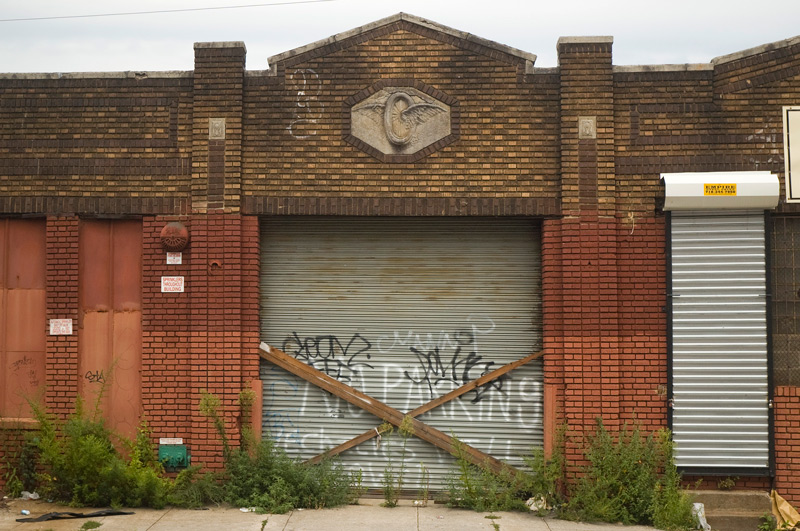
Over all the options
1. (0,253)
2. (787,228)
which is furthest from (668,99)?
(0,253)

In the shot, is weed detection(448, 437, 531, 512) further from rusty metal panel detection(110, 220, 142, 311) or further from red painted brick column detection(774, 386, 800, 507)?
rusty metal panel detection(110, 220, 142, 311)

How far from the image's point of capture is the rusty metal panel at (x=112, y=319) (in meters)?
9.80

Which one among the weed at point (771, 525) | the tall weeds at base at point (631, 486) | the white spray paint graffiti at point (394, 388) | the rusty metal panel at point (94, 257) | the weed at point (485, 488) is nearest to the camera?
the tall weeds at base at point (631, 486)

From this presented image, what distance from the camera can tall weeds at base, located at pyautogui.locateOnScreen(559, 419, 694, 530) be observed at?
8.77 metres

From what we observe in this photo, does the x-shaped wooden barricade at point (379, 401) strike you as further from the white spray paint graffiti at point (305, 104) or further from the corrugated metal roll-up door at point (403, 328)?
the white spray paint graffiti at point (305, 104)

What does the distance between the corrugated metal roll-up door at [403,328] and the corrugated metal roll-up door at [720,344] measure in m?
1.62

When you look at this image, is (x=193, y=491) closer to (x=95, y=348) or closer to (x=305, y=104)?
(x=95, y=348)

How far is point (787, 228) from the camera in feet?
30.9

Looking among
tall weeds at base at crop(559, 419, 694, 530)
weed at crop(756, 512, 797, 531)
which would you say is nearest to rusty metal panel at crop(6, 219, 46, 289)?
tall weeds at base at crop(559, 419, 694, 530)

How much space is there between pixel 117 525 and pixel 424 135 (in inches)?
210

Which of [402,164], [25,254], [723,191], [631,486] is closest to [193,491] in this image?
[25,254]

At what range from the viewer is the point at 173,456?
9.51 meters

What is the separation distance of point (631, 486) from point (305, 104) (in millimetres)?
5634

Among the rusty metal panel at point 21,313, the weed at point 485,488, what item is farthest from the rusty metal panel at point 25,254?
the weed at point 485,488
